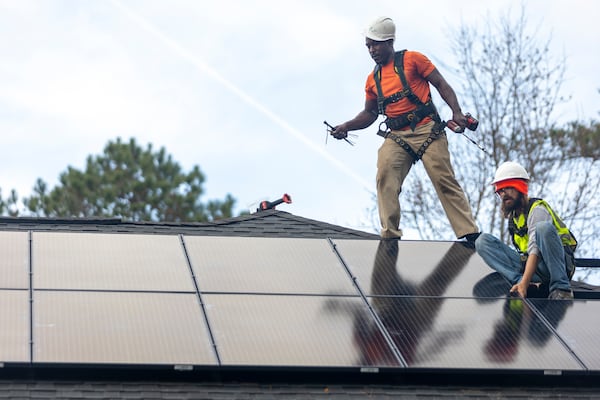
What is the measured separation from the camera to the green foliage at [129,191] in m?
38.8

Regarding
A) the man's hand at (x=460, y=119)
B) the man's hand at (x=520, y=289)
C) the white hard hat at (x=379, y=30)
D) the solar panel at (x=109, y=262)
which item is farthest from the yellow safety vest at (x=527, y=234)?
the solar panel at (x=109, y=262)

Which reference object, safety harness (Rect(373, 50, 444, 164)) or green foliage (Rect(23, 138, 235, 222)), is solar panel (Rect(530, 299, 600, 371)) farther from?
green foliage (Rect(23, 138, 235, 222))

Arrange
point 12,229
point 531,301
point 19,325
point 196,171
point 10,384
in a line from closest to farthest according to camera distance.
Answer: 1. point 10,384
2. point 19,325
3. point 531,301
4. point 12,229
5. point 196,171

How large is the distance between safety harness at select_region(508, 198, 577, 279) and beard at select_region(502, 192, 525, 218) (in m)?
0.06

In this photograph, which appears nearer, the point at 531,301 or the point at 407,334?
the point at 407,334

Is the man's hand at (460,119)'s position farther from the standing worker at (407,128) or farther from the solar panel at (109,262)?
the solar panel at (109,262)

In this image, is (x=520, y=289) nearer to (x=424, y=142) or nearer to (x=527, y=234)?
(x=527, y=234)

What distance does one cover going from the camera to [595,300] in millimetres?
10148

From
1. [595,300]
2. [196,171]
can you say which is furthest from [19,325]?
[196,171]

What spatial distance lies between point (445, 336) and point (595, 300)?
173cm

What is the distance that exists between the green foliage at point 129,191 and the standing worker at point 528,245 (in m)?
28.4

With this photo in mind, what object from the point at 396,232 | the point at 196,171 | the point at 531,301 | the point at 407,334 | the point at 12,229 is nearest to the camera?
the point at 407,334

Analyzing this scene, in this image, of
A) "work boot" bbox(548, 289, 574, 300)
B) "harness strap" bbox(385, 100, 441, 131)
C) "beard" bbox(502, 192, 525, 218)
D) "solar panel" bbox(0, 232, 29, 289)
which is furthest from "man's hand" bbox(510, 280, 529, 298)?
"solar panel" bbox(0, 232, 29, 289)

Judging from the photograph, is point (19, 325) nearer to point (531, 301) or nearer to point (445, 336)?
point (445, 336)
